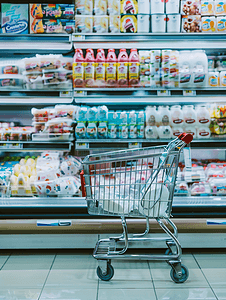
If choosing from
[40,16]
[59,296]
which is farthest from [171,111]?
[59,296]

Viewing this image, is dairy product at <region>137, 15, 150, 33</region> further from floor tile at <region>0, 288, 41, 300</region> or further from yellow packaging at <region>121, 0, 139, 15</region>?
floor tile at <region>0, 288, 41, 300</region>

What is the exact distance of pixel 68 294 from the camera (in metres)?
2.16

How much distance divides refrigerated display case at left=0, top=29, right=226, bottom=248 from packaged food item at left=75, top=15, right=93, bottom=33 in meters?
0.12

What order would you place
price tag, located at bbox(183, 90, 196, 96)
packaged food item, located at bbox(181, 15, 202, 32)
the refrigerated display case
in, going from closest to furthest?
the refrigerated display case → price tag, located at bbox(183, 90, 196, 96) → packaged food item, located at bbox(181, 15, 202, 32)

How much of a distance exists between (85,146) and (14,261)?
1134mm

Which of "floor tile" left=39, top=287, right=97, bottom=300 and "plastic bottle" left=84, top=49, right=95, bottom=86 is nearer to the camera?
"floor tile" left=39, top=287, right=97, bottom=300

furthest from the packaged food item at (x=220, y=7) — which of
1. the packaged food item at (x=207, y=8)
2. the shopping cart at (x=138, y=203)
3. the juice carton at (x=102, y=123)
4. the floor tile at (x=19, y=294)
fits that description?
the floor tile at (x=19, y=294)

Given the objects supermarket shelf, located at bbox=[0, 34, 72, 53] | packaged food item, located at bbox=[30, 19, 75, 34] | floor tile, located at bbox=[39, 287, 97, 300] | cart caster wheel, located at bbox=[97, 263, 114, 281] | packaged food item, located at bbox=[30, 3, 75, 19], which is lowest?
floor tile, located at bbox=[39, 287, 97, 300]

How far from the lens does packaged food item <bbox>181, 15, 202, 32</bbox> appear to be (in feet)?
9.65

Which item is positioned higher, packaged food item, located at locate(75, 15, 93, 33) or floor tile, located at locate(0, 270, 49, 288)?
packaged food item, located at locate(75, 15, 93, 33)

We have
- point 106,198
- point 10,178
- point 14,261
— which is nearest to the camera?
point 106,198

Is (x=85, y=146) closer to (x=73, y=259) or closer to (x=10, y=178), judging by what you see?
(x=10, y=178)

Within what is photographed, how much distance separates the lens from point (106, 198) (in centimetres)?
230

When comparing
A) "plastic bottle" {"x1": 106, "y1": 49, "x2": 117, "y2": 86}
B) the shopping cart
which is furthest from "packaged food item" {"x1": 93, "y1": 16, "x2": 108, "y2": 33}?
the shopping cart
